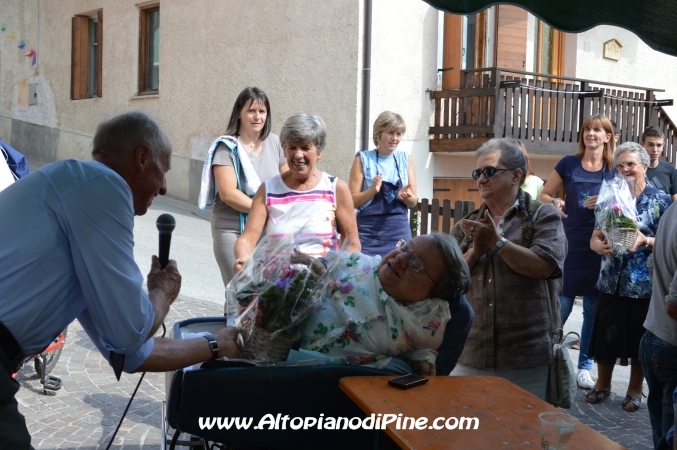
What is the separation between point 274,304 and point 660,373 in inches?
78.1

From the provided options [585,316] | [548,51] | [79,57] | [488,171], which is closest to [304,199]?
[488,171]

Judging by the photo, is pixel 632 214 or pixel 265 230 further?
pixel 632 214

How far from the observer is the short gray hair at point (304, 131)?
481 cm

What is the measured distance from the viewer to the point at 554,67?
52.1ft

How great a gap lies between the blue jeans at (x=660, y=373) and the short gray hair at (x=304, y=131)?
2175 millimetres

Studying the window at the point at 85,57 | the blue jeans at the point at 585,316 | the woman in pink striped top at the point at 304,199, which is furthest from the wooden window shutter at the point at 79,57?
the woman in pink striped top at the point at 304,199

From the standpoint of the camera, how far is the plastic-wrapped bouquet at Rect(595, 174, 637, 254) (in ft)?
18.4

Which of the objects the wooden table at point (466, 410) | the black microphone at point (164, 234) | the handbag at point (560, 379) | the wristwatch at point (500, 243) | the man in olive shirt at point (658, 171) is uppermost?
the man in olive shirt at point (658, 171)

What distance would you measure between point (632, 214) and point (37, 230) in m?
4.42

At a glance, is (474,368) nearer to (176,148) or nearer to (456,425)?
(456,425)

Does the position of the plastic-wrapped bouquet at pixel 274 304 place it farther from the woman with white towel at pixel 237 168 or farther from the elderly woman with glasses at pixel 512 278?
the woman with white towel at pixel 237 168

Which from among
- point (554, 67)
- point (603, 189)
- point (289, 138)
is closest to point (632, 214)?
point (603, 189)

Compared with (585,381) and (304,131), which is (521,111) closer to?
(585,381)

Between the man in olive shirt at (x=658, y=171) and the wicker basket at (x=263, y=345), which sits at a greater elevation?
the man in olive shirt at (x=658, y=171)
